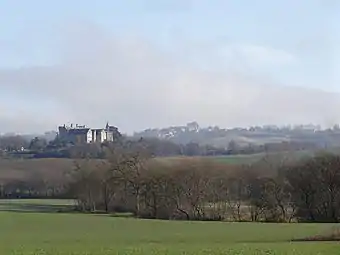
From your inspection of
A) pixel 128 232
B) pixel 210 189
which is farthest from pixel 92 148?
pixel 128 232

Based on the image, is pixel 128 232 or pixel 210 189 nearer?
pixel 128 232

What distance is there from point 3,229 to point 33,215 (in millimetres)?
12793

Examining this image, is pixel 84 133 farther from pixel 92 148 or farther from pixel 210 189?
pixel 210 189

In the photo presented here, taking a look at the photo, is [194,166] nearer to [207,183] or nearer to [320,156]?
[207,183]

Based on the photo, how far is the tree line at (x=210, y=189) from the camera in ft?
218

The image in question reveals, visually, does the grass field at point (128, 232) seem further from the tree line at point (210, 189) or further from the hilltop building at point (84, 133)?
the hilltop building at point (84, 133)

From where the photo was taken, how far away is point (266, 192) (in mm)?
66438

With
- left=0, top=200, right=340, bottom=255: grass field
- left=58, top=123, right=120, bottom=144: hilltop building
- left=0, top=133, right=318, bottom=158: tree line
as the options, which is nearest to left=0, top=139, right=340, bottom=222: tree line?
left=0, top=200, right=340, bottom=255: grass field

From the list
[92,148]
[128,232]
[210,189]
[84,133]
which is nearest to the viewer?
[128,232]

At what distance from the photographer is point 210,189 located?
72.4 metres

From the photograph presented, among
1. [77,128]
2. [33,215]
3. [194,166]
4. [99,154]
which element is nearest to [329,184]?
[194,166]

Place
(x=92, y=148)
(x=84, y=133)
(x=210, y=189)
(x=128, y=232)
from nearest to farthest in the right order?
(x=128, y=232)
(x=210, y=189)
(x=92, y=148)
(x=84, y=133)

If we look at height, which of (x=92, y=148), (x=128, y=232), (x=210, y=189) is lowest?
(x=128, y=232)

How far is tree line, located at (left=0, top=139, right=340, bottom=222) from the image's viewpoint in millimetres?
66438
